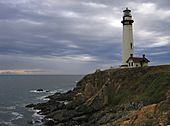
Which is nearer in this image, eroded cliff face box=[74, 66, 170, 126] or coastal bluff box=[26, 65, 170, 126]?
eroded cliff face box=[74, 66, 170, 126]

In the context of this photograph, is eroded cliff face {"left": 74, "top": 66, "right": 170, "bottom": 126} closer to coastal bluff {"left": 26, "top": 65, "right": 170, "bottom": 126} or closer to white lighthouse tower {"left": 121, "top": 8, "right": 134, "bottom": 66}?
coastal bluff {"left": 26, "top": 65, "right": 170, "bottom": 126}

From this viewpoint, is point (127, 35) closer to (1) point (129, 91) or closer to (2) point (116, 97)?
(1) point (129, 91)

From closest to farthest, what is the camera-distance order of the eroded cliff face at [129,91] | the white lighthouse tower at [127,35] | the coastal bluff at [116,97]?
1. the eroded cliff face at [129,91]
2. the coastal bluff at [116,97]
3. the white lighthouse tower at [127,35]

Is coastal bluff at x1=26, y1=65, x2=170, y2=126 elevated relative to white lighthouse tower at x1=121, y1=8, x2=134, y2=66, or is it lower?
lower

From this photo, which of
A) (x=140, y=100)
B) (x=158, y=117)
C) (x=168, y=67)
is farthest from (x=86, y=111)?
(x=158, y=117)

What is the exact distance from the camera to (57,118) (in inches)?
1992

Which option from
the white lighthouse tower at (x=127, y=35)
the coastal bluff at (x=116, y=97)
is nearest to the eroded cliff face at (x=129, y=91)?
the coastal bluff at (x=116, y=97)

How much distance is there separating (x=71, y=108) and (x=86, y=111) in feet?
23.1

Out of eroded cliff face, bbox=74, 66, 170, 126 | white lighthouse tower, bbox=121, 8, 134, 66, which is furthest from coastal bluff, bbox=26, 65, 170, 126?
white lighthouse tower, bbox=121, 8, 134, 66

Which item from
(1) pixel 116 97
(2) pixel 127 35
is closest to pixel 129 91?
(1) pixel 116 97

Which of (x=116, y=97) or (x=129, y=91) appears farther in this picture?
(x=116, y=97)

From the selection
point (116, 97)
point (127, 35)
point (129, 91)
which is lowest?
point (116, 97)

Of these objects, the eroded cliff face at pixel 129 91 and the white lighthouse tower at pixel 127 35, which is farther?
the white lighthouse tower at pixel 127 35

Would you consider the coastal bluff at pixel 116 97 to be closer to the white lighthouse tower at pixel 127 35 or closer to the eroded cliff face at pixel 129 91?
the eroded cliff face at pixel 129 91
